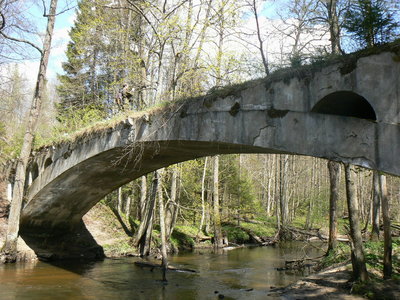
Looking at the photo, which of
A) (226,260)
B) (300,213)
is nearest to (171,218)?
(226,260)

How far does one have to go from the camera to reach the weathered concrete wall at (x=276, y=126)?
4508 mm

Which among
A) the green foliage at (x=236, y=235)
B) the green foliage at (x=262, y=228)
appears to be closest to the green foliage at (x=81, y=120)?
the green foliage at (x=236, y=235)

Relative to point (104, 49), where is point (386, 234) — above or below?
below

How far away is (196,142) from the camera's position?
7359 mm

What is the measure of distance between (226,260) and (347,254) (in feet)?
17.8

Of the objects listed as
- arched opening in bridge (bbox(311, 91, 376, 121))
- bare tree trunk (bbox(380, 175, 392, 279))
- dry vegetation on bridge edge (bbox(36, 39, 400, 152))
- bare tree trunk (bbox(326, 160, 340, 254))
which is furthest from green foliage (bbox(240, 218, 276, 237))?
arched opening in bridge (bbox(311, 91, 376, 121))

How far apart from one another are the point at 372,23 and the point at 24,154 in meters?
12.1

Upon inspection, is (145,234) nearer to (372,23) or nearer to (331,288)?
(331,288)

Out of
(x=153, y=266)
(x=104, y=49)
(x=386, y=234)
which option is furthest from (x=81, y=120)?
(x=386, y=234)

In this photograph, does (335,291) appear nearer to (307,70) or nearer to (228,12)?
(307,70)

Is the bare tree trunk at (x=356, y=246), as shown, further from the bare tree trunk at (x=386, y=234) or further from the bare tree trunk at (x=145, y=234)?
the bare tree trunk at (x=145, y=234)

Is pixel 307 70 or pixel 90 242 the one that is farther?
pixel 90 242

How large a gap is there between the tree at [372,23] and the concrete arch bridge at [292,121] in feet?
1.21

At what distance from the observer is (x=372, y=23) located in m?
4.89
